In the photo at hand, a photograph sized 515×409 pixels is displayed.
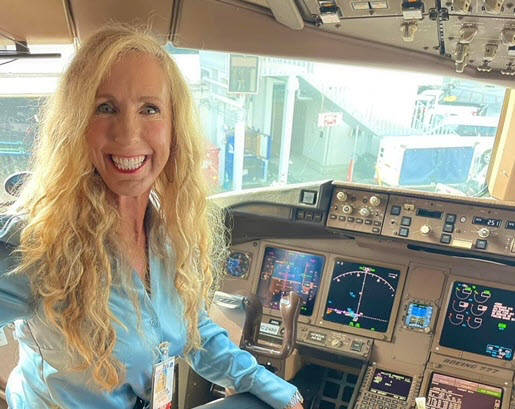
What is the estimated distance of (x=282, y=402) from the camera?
4.09 ft

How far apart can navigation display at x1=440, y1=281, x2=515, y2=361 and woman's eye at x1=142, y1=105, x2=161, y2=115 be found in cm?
175

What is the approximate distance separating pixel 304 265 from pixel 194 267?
4.09 ft

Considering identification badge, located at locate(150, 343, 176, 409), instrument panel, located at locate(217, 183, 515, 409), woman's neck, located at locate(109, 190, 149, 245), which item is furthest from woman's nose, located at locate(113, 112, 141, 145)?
instrument panel, located at locate(217, 183, 515, 409)

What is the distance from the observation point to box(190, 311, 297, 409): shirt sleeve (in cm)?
126

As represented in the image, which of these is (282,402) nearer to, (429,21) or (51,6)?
(429,21)

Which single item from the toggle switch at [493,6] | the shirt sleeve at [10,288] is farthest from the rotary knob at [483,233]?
the shirt sleeve at [10,288]

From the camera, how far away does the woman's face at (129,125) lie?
3.65ft

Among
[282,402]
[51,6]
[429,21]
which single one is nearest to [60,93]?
[51,6]

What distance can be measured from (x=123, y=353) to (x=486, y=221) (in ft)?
5.41

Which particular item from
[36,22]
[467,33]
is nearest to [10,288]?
[36,22]

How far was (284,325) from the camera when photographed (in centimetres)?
213

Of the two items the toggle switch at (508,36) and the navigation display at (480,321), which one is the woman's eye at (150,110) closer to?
the toggle switch at (508,36)

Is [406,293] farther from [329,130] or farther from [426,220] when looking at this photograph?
[329,130]

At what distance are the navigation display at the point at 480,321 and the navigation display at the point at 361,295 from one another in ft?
0.91
